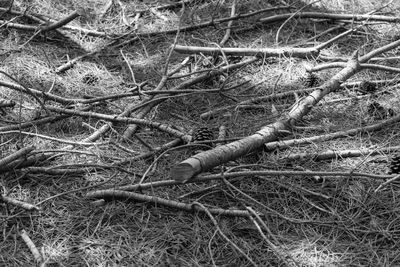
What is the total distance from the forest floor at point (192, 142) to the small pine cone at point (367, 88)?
1cm

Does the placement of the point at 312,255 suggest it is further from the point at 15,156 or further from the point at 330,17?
the point at 330,17

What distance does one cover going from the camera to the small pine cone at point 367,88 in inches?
165

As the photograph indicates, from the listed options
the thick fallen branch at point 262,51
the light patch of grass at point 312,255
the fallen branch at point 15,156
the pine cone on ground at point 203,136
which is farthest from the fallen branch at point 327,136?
the fallen branch at point 15,156

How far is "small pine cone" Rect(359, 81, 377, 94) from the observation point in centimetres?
420

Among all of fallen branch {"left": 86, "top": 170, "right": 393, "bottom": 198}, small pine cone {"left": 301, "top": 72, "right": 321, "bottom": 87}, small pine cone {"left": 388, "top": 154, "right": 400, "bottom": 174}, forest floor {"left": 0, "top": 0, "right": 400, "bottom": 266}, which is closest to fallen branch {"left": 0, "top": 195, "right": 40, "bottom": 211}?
forest floor {"left": 0, "top": 0, "right": 400, "bottom": 266}

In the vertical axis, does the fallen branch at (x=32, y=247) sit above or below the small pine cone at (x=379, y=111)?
above

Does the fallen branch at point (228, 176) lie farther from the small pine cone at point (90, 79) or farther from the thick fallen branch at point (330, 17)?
the thick fallen branch at point (330, 17)

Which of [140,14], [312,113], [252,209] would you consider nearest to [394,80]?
[312,113]

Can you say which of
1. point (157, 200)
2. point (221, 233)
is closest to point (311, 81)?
point (157, 200)

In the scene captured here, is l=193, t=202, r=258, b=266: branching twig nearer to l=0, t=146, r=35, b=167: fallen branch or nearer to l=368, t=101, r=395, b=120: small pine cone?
l=0, t=146, r=35, b=167: fallen branch

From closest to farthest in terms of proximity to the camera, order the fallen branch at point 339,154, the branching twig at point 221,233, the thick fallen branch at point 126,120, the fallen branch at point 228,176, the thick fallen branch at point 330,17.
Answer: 1. the branching twig at point 221,233
2. the fallen branch at point 228,176
3. the fallen branch at point 339,154
4. the thick fallen branch at point 126,120
5. the thick fallen branch at point 330,17

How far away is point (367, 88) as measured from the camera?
421cm

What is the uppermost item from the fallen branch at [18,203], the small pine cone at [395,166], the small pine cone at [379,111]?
the small pine cone at [395,166]

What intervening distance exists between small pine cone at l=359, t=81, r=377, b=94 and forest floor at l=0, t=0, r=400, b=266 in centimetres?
1
